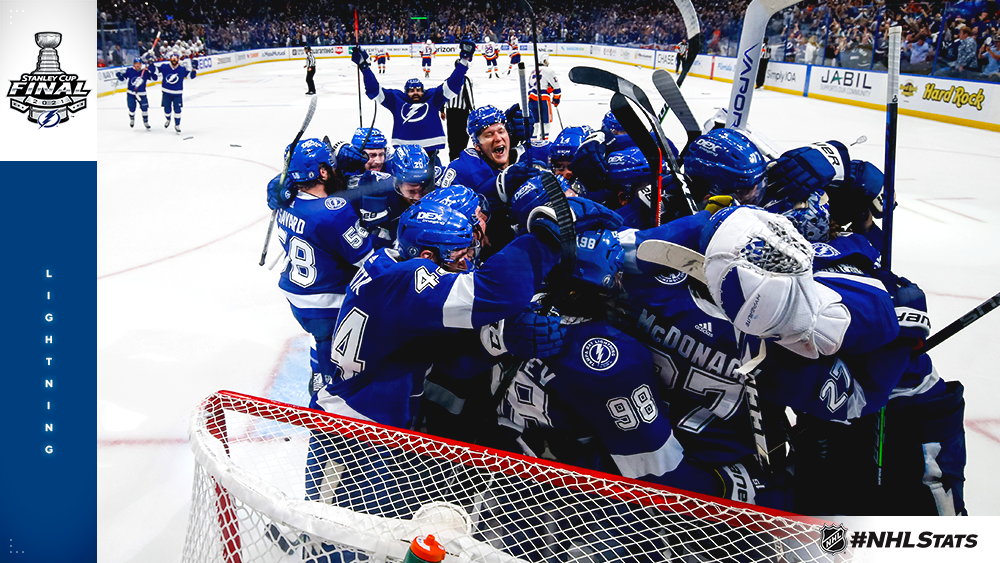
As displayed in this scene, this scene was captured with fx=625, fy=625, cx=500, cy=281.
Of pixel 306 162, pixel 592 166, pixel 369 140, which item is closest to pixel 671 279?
pixel 592 166

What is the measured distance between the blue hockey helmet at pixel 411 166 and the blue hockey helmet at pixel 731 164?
65.9 inches

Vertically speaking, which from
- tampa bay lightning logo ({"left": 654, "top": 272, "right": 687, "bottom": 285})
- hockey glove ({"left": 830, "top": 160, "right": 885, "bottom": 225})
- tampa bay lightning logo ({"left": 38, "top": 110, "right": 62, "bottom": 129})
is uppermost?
tampa bay lightning logo ({"left": 38, "top": 110, "right": 62, "bottom": 129})

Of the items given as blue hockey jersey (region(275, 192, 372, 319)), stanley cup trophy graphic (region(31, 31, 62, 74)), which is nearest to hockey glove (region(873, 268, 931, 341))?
blue hockey jersey (region(275, 192, 372, 319))

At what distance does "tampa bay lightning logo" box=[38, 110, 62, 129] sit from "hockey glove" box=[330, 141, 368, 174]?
182cm

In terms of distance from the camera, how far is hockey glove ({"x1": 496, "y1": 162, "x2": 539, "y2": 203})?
2.62 meters

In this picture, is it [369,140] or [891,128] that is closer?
[891,128]

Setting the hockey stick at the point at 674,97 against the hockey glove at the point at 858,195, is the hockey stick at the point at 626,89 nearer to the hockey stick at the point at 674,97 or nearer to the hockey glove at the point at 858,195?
the hockey stick at the point at 674,97

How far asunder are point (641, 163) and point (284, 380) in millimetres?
2161

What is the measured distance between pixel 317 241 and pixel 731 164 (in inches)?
65.2

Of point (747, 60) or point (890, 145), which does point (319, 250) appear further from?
point (890, 145)

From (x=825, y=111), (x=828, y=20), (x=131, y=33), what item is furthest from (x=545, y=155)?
(x=131, y=33)

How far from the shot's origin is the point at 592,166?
2.58m

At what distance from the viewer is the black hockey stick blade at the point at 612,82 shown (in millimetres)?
1956

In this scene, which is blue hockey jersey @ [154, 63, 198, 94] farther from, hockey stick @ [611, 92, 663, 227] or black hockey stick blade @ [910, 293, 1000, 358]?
black hockey stick blade @ [910, 293, 1000, 358]
